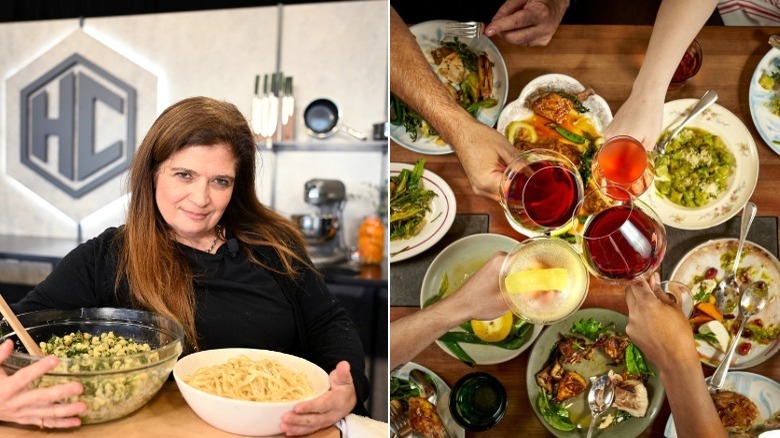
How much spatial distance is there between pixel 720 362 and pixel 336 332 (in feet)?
2.21

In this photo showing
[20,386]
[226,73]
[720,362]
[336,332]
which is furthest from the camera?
[226,73]

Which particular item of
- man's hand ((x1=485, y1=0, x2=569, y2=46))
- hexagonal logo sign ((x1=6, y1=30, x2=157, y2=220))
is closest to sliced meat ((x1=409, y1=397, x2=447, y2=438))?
man's hand ((x1=485, y1=0, x2=569, y2=46))

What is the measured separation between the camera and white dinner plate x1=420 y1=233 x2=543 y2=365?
3.18ft

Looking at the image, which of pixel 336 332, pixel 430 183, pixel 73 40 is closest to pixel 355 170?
pixel 73 40

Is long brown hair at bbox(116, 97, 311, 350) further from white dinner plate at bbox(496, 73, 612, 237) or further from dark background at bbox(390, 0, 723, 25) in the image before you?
white dinner plate at bbox(496, 73, 612, 237)

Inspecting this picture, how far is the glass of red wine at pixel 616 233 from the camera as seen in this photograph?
901mm

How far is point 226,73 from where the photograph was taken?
269 centimetres

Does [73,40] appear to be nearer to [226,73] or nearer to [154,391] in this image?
[226,73]

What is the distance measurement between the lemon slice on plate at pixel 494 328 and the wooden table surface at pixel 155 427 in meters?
0.27

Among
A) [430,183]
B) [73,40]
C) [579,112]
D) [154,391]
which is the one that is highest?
[73,40]

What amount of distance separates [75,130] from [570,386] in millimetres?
1612

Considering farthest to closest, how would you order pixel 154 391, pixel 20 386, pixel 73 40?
1. pixel 73 40
2. pixel 154 391
3. pixel 20 386

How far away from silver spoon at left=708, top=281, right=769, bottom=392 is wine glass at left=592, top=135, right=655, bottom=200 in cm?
23

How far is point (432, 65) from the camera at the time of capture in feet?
3.26
